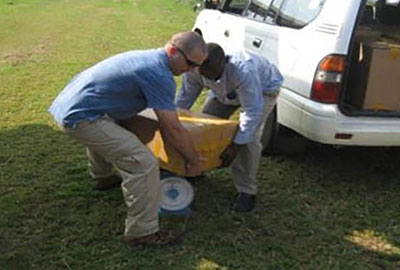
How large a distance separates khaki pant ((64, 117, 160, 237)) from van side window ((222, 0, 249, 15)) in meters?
3.06

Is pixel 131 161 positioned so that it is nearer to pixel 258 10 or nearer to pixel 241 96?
pixel 241 96

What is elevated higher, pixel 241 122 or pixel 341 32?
pixel 341 32

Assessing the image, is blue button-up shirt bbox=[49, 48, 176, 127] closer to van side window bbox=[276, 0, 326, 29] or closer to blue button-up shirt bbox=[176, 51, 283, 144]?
blue button-up shirt bbox=[176, 51, 283, 144]

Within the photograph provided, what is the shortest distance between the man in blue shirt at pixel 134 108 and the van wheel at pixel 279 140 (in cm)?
163

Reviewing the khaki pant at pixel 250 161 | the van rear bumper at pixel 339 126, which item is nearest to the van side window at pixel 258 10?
the van rear bumper at pixel 339 126

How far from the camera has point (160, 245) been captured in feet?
12.5

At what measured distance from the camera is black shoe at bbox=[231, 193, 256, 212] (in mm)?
4406

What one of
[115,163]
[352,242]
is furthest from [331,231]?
[115,163]

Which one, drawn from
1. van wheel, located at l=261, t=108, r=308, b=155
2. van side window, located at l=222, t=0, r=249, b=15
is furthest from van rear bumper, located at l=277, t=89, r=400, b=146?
van side window, located at l=222, t=0, r=249, b=15

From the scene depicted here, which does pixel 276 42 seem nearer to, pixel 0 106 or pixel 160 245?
pixel 160 245

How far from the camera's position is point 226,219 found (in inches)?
168

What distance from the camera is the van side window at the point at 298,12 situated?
186 inches

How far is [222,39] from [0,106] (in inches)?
109

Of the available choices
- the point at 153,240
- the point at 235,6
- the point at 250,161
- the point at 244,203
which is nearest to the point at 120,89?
the point at 153,240
